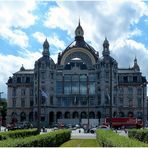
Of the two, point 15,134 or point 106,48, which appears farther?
point 106,48

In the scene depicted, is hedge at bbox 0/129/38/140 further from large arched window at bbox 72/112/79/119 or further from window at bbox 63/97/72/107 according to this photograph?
large arched window at bbox 72/112/79/119

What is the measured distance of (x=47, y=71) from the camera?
154750 millimetres

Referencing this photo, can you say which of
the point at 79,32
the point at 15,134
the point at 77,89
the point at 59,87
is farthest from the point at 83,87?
the point at 15,134

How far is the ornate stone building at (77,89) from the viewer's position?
504ft

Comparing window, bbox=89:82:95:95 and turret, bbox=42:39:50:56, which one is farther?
turret, bbox=42:39:50:56

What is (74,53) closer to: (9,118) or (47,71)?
(47,71)

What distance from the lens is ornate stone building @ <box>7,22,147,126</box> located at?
504 feet

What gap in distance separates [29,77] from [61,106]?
16990mm

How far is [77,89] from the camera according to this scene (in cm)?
15525

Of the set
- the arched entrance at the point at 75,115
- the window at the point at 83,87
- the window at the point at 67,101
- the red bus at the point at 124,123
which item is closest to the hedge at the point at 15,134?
the red bus at the point at 124,123

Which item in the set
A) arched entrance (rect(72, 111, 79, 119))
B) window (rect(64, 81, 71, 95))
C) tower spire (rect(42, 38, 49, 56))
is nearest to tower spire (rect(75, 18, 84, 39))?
tower spire (rect(42, 38, 49, 56))

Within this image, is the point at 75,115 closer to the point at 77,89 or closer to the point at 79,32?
the point at 77,89

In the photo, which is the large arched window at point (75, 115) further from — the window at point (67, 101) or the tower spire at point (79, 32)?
the tower spire at point (79, 32)

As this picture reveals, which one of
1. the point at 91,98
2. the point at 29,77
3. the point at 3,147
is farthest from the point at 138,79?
the point at 3,147
